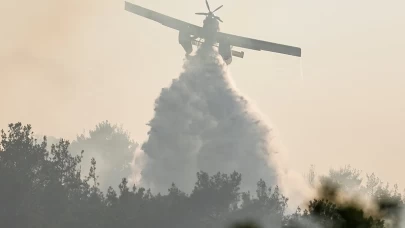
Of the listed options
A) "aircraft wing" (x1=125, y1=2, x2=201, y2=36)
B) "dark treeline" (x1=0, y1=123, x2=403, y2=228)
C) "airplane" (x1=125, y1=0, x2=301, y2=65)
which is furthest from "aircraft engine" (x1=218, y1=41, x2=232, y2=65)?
"dark treeline" (x1=0, y1=123, x2=403, y2=228)

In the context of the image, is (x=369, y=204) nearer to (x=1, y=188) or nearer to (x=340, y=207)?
(x=340, y=207)

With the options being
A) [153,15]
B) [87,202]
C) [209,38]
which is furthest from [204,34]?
[87,202]

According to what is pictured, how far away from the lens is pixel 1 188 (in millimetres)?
81562

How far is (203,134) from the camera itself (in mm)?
115125

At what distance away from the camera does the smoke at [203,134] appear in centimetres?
11388

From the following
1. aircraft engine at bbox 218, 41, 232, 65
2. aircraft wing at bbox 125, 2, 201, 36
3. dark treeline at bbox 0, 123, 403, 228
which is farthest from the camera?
aircraft wing at bbox 125, 2, 201, 36

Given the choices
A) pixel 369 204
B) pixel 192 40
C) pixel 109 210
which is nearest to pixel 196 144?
pixel 192 40

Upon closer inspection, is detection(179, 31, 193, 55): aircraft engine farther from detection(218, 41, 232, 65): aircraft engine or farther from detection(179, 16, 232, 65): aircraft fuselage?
detection(218, 41, 232, 65): aircraft engine

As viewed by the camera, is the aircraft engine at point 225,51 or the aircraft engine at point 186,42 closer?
the aircraft engine at point 225,51

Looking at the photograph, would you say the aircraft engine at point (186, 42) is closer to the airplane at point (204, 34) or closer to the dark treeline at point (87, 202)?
the airplane at point (204, 34)

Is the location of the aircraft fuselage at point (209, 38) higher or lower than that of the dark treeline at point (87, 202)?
higher

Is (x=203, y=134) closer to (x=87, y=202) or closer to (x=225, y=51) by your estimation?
(x=225, y=51)

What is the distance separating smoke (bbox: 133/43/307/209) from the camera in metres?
114

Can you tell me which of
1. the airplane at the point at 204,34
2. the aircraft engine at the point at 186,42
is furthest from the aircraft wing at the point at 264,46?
the aircraft engine at the point at 186,42
